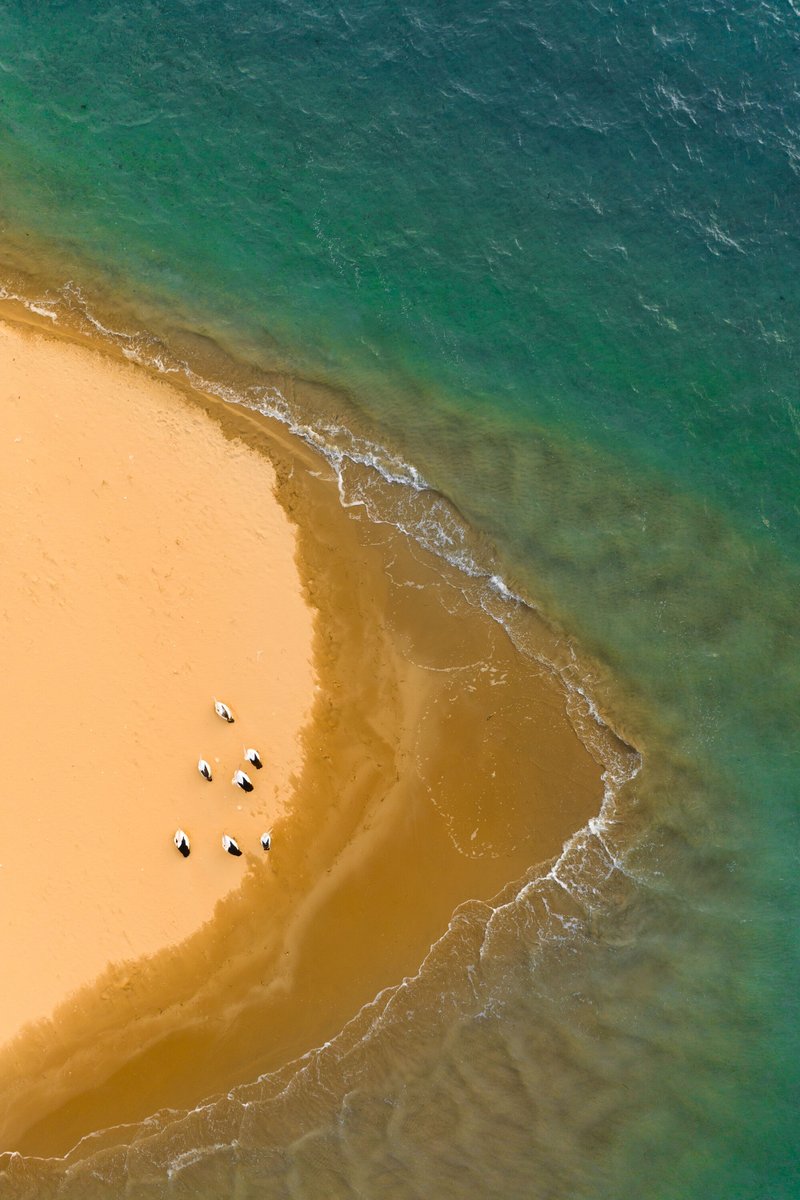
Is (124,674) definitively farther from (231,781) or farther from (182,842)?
(182,842)

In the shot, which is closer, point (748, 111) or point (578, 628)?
point (578, 628)

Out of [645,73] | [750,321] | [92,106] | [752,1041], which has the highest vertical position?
[645,73]

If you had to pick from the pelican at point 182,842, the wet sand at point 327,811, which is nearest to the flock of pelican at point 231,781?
the pelican at point 182,842

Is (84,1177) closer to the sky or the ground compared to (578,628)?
closer to the ground

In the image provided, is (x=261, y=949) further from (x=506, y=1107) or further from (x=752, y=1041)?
(x=752, y=1041)

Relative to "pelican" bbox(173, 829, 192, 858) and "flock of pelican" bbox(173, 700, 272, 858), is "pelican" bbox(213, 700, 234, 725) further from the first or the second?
"pelican" bbox(173, 829, 192, 858)

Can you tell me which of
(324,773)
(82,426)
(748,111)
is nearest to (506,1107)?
(324,773)

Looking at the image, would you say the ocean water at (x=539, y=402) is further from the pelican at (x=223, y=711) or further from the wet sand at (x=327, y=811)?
the pelican at (x=223, y=711)
